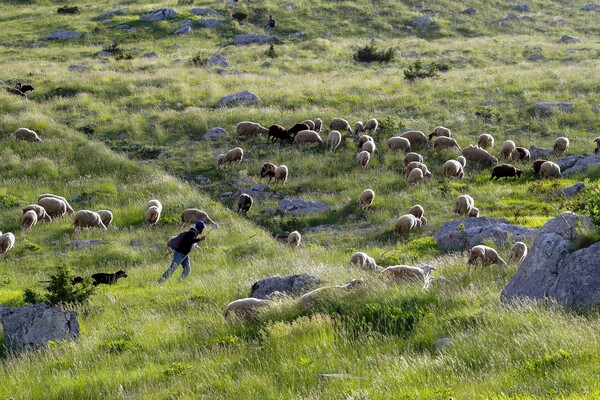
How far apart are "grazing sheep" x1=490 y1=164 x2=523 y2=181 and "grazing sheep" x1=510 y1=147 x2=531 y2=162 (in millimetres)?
1763

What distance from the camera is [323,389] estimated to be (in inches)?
316

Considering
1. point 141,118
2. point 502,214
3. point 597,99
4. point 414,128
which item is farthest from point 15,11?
point 502,214

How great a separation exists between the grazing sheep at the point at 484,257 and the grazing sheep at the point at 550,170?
12117 millimetres

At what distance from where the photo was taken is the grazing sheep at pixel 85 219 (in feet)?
72.5

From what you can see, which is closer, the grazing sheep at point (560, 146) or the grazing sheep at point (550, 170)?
the grazing sheep at point (550, 170)

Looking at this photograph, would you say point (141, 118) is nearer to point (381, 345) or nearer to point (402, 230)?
point (402, 230)

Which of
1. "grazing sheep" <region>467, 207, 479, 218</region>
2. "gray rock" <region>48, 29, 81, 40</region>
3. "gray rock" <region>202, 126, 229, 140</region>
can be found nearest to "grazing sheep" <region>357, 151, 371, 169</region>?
"grazing sheep" <region>467, 207, 479, 218</region>

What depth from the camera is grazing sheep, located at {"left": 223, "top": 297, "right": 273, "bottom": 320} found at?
38.8 feet

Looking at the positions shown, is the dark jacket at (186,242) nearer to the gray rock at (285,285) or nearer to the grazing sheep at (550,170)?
the gray rock at (285,285)

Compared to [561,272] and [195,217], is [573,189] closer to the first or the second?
[195,217]

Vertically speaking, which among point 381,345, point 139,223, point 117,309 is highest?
point 381,345

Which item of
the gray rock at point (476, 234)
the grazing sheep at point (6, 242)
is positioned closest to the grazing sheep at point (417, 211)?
the gray rock at point (476, 234)

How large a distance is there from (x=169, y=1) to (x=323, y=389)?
232 feet

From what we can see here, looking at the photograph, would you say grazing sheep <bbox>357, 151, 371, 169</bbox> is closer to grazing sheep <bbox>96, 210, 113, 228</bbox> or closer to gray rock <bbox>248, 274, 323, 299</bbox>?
grazing sheep <bbox>96, 210, 113, 228</bbox>
